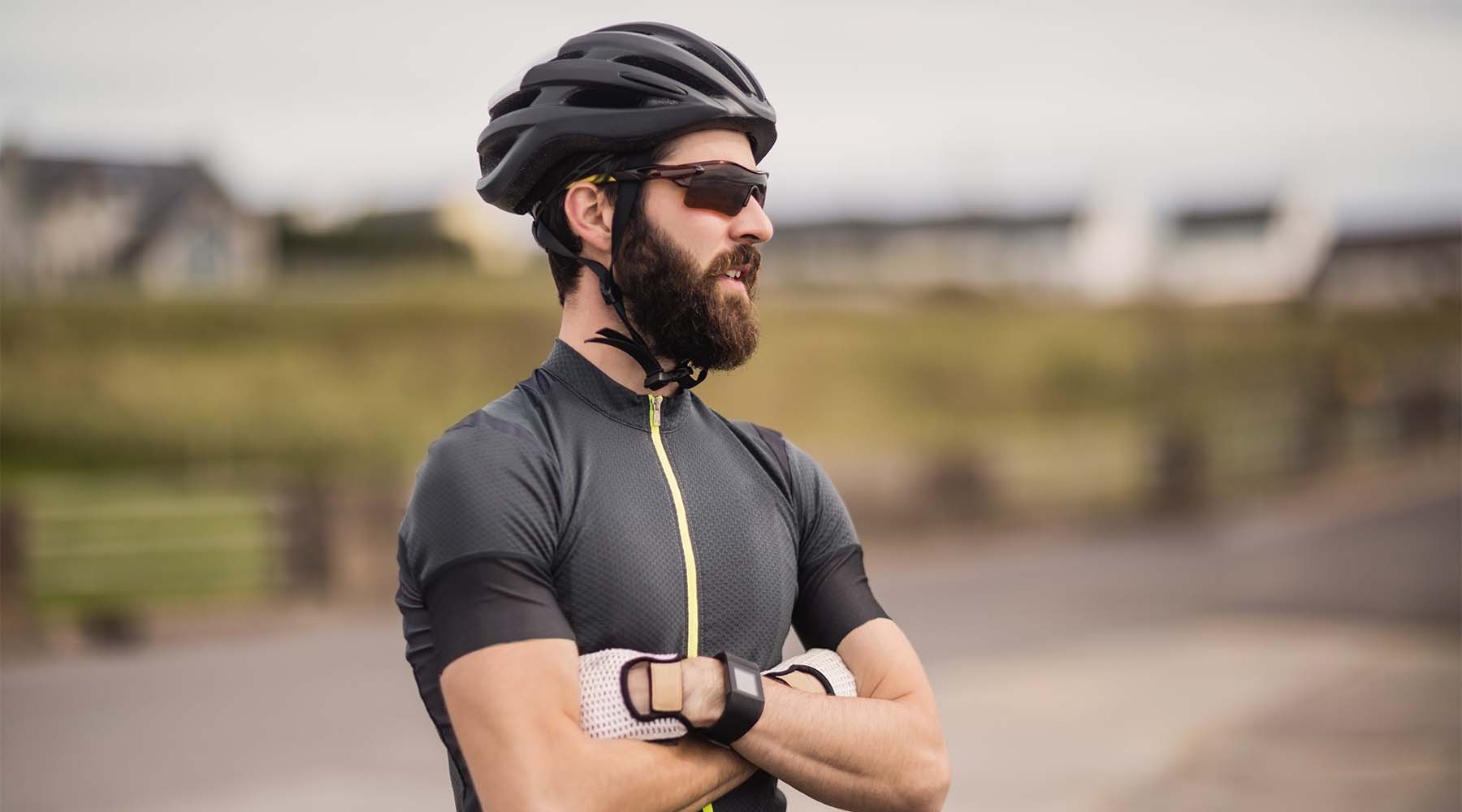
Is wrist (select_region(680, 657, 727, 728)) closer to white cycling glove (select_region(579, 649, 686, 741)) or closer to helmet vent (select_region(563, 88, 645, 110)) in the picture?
white cycling glove (select_region(579, 649, 686, 741))

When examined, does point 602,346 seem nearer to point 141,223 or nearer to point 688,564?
point 688,564

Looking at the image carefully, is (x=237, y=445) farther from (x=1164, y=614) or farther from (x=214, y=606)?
(x=1164, y=614)

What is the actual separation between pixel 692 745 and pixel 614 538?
35 cm

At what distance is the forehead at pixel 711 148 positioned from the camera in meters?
2.23

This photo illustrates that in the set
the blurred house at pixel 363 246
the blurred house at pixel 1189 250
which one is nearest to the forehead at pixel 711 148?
the blurred house at pixel 363 246

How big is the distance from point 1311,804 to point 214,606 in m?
8.45

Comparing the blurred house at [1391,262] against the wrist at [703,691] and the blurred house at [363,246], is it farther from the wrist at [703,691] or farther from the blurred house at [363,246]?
the wrist at [703,691]

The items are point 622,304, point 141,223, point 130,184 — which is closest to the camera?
point 622,304

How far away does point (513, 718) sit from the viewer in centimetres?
191

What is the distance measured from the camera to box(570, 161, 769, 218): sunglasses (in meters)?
2.19

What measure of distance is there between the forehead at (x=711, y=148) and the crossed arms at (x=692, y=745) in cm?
84

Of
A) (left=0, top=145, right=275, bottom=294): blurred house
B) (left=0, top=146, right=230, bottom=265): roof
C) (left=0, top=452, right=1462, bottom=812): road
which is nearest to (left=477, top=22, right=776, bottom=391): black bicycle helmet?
(left=0, top=452, right=1462, bottom=812): road

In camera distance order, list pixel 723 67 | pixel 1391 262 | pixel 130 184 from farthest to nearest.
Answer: pixel 1391 262 < pixel 130 184 < pixel 723 67

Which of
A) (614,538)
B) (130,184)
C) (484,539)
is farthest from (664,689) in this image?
(130,184)
